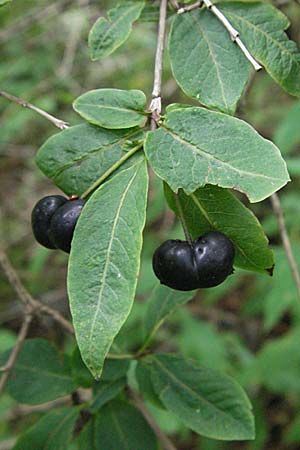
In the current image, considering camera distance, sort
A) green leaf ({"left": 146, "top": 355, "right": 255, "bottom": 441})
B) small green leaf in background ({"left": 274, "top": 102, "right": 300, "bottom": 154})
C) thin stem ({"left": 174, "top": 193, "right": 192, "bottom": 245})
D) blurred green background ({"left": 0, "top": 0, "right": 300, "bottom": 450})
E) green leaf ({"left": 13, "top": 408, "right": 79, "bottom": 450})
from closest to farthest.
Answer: thin stem ({"left": 174, "top": 193, "right": 192, "bottom": 245}), green leaf ({"left": 146, "top": 355, "right": 255, "bottom": 441}), green leaf ({"left": 13, "top": 408, "right": 79, "bottom": 450}), small green leaf in background ({"left": 274, "top": 102, "right": 300, "bottom": 154}), blurred green background ({"left": 0, "top": 0, "right": 300, "bottom": 450})

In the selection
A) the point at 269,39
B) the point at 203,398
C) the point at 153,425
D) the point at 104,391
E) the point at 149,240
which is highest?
the point at 269,39

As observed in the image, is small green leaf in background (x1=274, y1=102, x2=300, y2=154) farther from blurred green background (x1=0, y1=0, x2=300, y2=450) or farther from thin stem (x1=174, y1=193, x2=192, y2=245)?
thin stem (x1=174, y1=193, x2=192, y2=245)

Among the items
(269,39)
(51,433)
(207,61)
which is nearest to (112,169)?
(207,61)

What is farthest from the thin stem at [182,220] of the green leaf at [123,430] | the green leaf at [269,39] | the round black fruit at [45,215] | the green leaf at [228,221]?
the green leaf at [123,430]

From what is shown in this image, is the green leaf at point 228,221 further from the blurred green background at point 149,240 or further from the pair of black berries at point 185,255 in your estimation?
the blurred green background at point 149,240

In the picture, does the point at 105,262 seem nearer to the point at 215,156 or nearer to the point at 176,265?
the point at 176,265

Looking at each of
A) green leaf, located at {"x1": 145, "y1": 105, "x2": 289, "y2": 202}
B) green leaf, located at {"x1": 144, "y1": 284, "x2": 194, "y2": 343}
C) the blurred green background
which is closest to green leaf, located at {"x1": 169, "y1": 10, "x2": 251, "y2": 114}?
green leaf, located at {"x1": 145, "y1": 105, "x2": 289, "y2": 202}

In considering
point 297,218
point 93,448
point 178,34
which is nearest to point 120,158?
point 178,34
